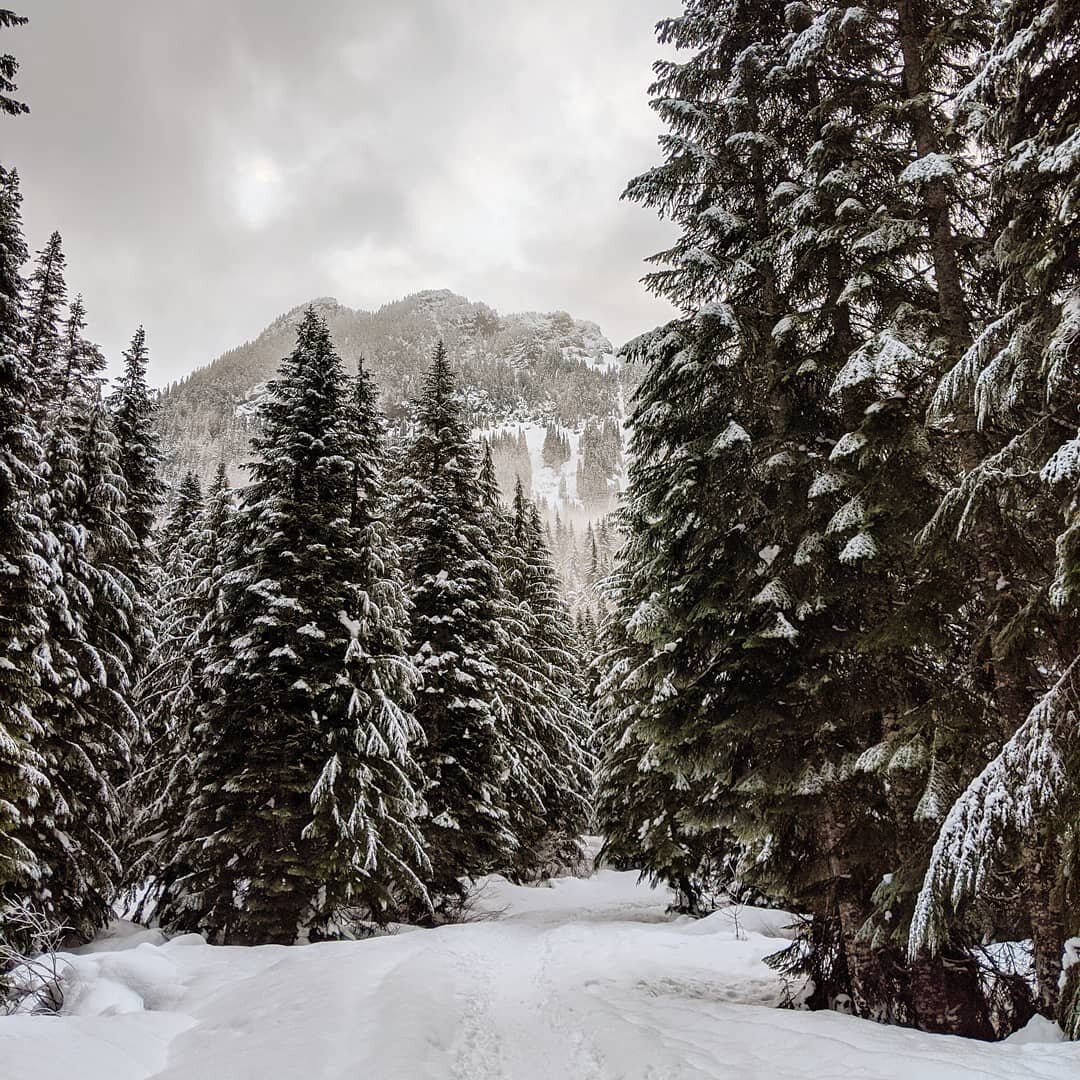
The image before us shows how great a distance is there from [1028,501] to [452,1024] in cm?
804

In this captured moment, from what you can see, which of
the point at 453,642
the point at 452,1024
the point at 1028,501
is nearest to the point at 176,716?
the point at 453,642

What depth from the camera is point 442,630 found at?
18.6 m

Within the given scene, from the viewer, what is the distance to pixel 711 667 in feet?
28.8

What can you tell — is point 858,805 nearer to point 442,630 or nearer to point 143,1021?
point 143,1021

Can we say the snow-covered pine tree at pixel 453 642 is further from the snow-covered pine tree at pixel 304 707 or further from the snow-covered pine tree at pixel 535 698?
the snow-covered pine tree at pixel 304 707

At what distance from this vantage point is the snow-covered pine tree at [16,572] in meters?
10.6

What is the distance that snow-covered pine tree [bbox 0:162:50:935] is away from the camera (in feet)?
34.7

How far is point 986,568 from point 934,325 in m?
2.68

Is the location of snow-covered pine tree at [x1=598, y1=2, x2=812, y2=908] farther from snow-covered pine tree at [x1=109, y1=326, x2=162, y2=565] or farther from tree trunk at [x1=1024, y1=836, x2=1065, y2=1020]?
snow-covered pine tree at [x1=109, y1=326, x2=162, y2=565]

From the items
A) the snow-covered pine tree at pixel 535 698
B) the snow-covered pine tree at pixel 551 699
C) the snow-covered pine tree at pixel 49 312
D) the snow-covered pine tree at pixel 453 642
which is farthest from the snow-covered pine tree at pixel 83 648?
the snow-covered pine tree at pixel 551 699

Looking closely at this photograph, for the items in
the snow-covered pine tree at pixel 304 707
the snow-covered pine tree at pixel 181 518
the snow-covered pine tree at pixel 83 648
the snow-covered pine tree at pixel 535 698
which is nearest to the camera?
the snow-covered pine tree at pixel 304 707

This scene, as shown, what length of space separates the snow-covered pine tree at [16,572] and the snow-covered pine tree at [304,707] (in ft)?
9.70

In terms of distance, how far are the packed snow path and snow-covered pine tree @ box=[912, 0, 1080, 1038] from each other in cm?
124

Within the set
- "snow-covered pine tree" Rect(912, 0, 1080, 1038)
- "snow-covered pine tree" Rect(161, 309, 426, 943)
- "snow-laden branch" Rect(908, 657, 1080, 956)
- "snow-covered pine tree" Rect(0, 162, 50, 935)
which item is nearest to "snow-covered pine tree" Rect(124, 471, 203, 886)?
"snow-covered pine tree" Rect(161, 309, 426, 943)
